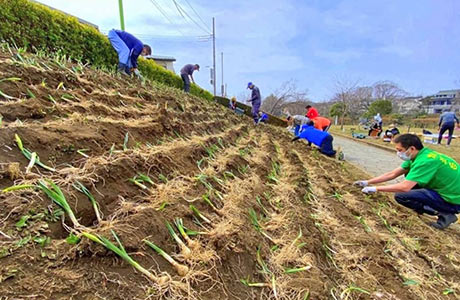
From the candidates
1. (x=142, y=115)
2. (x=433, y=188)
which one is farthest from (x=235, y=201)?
(x=433, y=188)

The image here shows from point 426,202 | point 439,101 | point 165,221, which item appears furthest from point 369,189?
point 439,101

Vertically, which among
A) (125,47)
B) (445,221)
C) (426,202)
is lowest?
(445,221)

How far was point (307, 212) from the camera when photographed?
2.20m

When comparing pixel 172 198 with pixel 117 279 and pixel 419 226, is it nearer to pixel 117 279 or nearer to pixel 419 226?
pixel 117 279

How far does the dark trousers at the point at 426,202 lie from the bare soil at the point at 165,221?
202 mm

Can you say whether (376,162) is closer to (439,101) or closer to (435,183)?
(435,183)

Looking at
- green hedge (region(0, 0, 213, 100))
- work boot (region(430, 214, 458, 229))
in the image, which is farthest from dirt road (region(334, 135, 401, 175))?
green hedge (region(0, 0, 213, 100))

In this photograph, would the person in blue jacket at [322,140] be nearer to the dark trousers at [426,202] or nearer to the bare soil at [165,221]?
the dark trousers at [426,202]

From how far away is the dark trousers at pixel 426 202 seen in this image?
2789 mm

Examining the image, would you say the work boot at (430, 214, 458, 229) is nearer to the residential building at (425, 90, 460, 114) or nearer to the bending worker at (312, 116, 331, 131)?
the bending worker at (312, 116, 331, 131)

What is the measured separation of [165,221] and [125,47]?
472 centimetres

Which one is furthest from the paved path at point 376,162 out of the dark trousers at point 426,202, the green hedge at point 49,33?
the green hedge at point 49,33

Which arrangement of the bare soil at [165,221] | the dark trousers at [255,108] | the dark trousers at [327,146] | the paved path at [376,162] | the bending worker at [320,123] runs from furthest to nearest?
the dark trousers at [255,108] → the bending worker at [320,123] → the dark trousers at [327,146] → the paved path at [376,162] → the bare soil at [165,221]

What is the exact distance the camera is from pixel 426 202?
2.89m
